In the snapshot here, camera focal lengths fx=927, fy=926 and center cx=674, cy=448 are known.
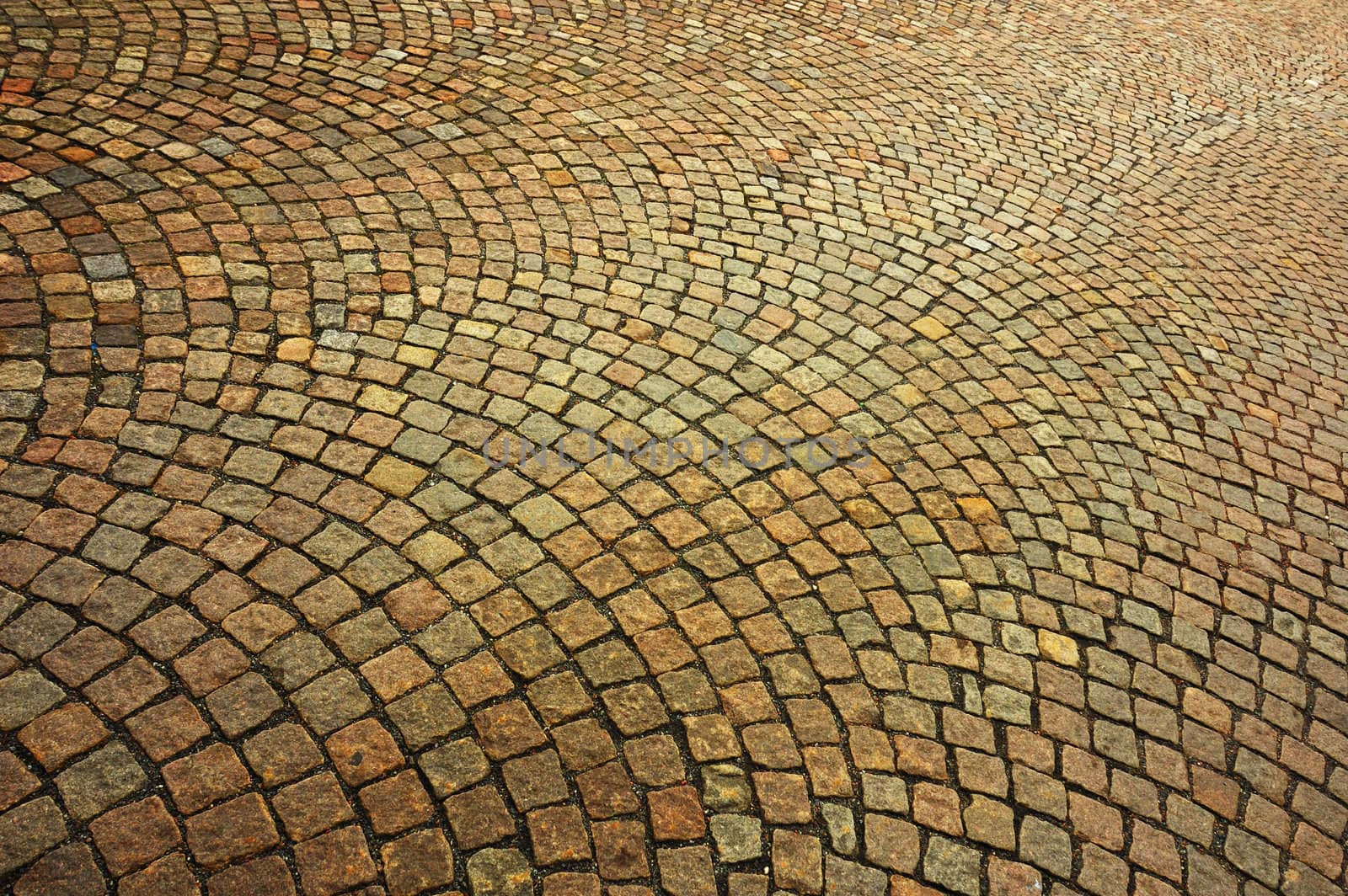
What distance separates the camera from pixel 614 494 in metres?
4.19

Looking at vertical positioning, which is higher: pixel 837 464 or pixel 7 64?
pixel 7 64

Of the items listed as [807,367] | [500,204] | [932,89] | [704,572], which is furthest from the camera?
[932,89]

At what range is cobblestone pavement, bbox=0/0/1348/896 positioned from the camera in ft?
10.3

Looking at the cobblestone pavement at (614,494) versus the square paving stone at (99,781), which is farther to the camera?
the cobblestone pavement at (614,494)

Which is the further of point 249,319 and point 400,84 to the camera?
point 400,84

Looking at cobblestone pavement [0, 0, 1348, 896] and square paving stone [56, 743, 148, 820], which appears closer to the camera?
square paving stone [56, 743, 148, 820]

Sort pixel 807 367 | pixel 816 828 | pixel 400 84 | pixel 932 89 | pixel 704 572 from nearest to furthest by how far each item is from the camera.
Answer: pixel 816 828 < pixel 704 572 < pixel 807 367 < pixel 400 84 < pixel 932 89

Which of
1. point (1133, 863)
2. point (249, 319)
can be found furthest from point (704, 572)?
point (249, 319)

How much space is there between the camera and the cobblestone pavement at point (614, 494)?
10.3ft

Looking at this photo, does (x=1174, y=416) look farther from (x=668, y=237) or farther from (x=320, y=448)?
(x=320, y=448)

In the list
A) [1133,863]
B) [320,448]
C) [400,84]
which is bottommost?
[1133,863]

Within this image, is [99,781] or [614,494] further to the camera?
[614,494]

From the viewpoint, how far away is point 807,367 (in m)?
5.09

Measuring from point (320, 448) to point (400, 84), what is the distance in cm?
359
